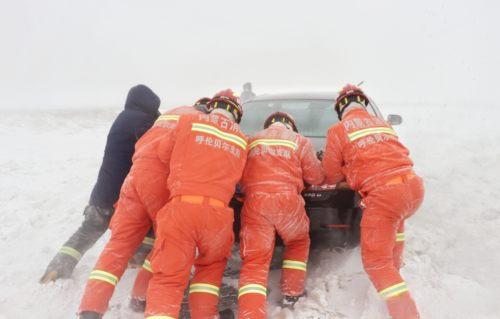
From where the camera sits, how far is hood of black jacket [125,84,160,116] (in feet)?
11.4

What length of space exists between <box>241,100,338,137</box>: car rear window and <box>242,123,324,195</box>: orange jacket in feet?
2.62

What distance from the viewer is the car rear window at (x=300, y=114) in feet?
12.8

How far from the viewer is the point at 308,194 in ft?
10.2

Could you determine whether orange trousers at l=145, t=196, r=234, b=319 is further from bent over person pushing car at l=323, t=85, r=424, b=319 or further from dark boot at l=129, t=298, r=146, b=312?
bent over person pushing car at l=323, t=85, r=424, b=319

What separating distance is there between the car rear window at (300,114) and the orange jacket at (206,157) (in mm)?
1170

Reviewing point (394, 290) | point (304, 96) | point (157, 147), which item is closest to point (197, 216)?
point (157, 147)

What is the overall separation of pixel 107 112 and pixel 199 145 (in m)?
14.8

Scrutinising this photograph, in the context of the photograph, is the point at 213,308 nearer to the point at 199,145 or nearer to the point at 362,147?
the point at 199,145

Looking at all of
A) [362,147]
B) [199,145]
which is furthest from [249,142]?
[362,147]

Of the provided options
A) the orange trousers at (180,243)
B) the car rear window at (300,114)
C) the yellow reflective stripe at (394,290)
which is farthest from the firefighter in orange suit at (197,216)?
the car rear window at (300,114)

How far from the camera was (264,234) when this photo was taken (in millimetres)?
2785

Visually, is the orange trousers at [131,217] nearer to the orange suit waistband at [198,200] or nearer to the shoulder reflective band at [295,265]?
the orange suit waistband at [198,200]

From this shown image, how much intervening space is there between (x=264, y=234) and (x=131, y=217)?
971mm

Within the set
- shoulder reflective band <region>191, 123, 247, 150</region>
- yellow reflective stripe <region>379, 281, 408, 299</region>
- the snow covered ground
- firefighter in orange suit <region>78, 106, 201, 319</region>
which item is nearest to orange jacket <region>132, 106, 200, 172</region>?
firefighter in orange suit <region>78, 106, 201, 319</region>
